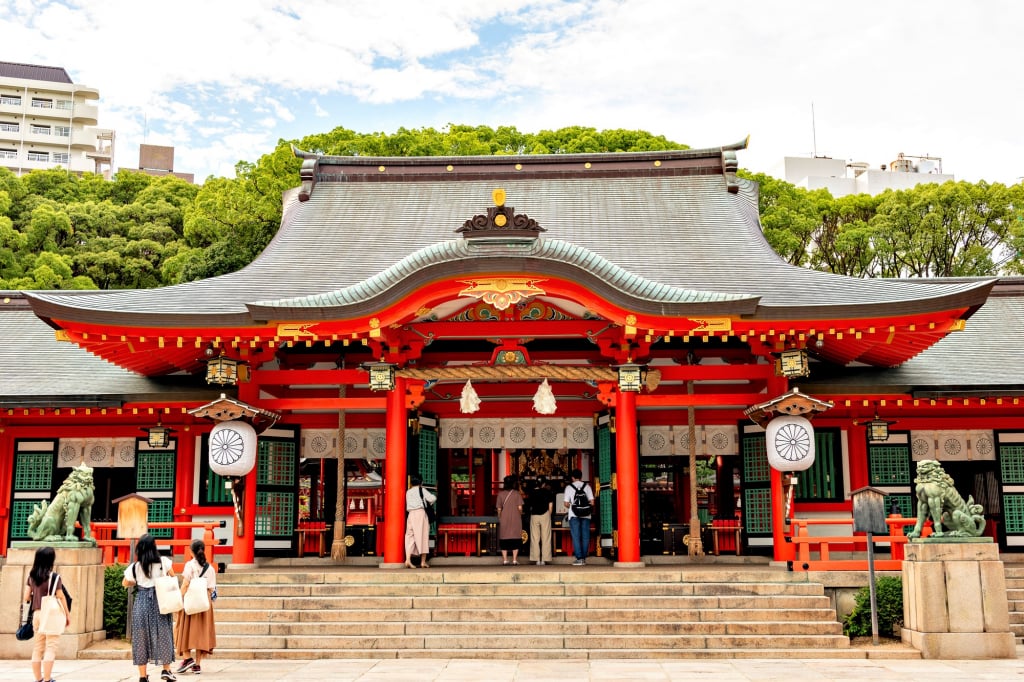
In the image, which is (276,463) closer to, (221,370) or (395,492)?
(221,370)

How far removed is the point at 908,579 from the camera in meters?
10.9

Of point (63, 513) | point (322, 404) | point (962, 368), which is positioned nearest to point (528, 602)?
point (322, 404)

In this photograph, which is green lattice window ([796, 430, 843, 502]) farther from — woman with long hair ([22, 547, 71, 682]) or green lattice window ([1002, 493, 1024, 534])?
woman with long hair ([22, 547, 71, 682])

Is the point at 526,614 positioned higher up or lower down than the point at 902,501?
lower down

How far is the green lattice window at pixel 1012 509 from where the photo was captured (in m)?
15.2

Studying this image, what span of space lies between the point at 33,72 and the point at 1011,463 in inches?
3241

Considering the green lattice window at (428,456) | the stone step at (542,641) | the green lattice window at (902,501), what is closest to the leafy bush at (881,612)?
the stone step at (542,641)

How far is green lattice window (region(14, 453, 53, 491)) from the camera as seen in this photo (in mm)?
15656

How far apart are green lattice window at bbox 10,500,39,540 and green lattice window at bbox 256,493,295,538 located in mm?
3872

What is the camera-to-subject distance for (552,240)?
1278 cm

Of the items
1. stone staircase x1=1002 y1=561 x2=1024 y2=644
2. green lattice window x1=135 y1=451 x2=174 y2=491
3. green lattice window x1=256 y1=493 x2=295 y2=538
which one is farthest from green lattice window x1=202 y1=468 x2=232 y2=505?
stone staircase x1=1002 y1=561 x2=1024 y2=644

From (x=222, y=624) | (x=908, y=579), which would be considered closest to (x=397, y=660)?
(x=222, y=624)

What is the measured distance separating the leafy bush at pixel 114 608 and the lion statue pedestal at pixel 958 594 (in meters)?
9.66

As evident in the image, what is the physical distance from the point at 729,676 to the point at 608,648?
6.27 ft
